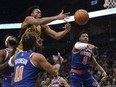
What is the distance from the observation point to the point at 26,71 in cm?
546

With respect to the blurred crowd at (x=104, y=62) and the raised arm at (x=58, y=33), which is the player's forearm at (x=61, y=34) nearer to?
the raised arm at (x=58, y=33)

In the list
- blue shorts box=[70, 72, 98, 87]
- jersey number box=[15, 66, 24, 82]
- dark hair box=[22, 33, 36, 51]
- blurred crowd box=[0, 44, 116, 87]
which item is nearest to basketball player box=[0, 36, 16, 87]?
blue shorts box=[70, 72, 98, 87]

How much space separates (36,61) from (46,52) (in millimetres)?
21022

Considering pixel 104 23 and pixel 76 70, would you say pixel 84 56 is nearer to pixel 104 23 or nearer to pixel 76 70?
pixel 76 70

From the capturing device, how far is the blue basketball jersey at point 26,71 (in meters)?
5.46

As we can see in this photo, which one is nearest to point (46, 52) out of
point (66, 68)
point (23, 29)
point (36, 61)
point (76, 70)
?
point (66, 68)

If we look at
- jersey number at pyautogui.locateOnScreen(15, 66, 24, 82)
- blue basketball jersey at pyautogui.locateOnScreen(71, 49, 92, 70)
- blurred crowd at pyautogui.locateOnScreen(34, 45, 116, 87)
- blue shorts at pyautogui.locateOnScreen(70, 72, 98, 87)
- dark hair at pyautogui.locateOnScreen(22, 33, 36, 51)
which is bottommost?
blurred crowd at pyautogui.locateOnScreen(34, 45, 116, 87)

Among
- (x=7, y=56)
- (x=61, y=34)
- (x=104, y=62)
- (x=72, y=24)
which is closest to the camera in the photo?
(x=61, y=34)

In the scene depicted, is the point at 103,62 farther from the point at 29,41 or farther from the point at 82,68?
the point at 29,41

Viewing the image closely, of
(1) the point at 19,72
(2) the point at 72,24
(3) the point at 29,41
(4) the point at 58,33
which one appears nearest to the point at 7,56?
(4) the point at 58,33

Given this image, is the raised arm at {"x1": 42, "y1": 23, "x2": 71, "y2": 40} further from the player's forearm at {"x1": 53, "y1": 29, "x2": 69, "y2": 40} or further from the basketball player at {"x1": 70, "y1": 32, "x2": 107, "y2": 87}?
the basketball player at {"x1": 70, "y1": 32, "x2": 107, "y2": 87}

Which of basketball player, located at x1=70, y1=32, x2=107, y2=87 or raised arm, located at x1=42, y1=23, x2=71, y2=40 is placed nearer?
raised arm, located at x1=42, y1=23, x2=71, y2=40

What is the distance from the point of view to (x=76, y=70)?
9.35 meters

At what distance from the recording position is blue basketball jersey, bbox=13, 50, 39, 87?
546 centimetres
